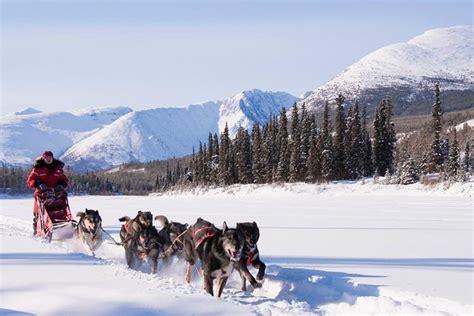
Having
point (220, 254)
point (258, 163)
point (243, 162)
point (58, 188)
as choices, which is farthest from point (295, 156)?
point (220, 254)

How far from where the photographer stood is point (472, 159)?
6375 centimetres

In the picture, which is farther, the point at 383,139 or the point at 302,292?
the point at 383,139

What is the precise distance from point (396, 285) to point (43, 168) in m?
9.17

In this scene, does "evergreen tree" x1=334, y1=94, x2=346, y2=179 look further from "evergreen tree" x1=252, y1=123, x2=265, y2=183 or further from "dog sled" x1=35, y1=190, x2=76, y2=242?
"dog sled" x1=35, y1=190, x2=76, y2=242

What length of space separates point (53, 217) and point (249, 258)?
6.45 m

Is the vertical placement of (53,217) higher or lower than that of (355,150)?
lower

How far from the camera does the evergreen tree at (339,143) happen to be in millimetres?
54281

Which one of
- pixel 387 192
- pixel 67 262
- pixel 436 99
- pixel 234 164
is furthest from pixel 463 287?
pixel 234 164

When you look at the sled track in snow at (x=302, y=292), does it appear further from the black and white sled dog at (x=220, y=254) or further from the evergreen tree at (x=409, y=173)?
the evergreen tree at (x=409, y=173)

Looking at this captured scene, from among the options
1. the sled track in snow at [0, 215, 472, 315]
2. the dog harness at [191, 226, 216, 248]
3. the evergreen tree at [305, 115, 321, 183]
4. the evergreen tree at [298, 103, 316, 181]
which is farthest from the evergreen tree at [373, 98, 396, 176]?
the dog harness at [191, 226, 216, 248]

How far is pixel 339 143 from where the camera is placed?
55812 mm

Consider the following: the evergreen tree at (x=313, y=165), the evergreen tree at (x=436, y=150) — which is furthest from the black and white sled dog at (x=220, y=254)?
the evergreen tree at (x=313, y=165)

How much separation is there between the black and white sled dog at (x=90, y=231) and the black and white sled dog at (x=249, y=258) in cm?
412

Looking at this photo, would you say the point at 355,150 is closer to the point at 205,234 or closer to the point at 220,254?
the point at 205,234
